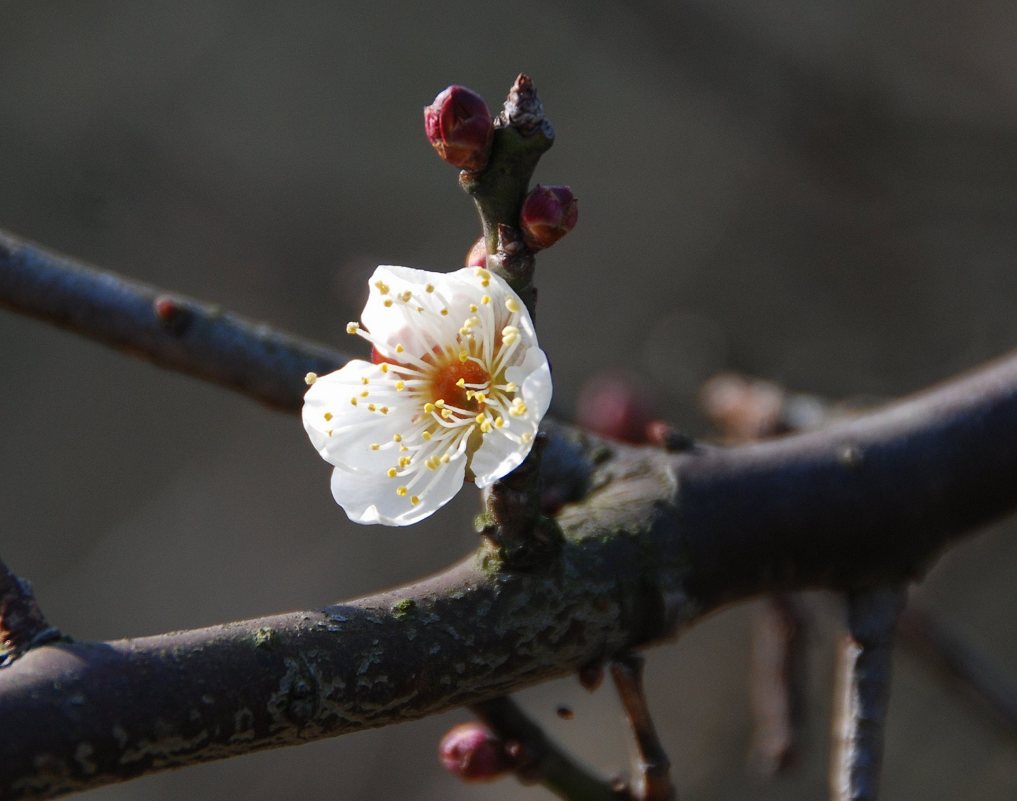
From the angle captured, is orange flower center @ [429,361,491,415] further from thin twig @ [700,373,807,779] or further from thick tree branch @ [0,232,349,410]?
thin twig @ [700,373,807,779]

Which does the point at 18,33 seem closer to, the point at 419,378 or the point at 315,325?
the point at 315,325

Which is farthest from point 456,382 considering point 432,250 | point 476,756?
point 432,250

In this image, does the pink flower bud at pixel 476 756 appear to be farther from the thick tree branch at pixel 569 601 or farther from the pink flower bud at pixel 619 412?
the pink flower bud at pixel 619 412

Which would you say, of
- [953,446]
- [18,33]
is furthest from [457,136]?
[18,33]

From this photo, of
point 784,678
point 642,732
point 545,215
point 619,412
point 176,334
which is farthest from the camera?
point 619,412

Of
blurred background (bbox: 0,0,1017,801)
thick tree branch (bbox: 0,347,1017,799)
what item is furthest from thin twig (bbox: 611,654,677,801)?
blurred background (bbox: 0,0,1017,801)

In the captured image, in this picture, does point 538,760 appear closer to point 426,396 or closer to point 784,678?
point 426,396
